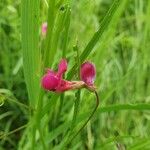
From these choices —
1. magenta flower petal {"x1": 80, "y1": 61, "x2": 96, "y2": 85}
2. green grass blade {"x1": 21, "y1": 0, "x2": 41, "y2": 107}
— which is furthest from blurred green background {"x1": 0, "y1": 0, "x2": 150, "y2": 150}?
magenta flower petal {"x1": 80, "y1": 61, "x2": 96, "y2": 85}

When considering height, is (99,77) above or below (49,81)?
below

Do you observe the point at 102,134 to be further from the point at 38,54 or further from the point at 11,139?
the point at 38,54

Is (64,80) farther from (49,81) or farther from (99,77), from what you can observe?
(99,77)

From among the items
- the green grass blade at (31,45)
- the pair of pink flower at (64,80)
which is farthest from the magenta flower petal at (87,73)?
the green grass blade at (31,45)

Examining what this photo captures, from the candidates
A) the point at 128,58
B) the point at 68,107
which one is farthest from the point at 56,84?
the point at 128,58

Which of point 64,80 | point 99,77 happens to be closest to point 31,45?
point 64,80

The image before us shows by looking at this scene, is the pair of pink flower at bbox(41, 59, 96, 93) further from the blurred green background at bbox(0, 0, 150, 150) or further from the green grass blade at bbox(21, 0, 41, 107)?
the blurred green background at bbox(0, 0, 150, 150)

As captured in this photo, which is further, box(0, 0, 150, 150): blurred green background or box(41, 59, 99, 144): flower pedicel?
box(0, 0, 150, 150): blurred green background
